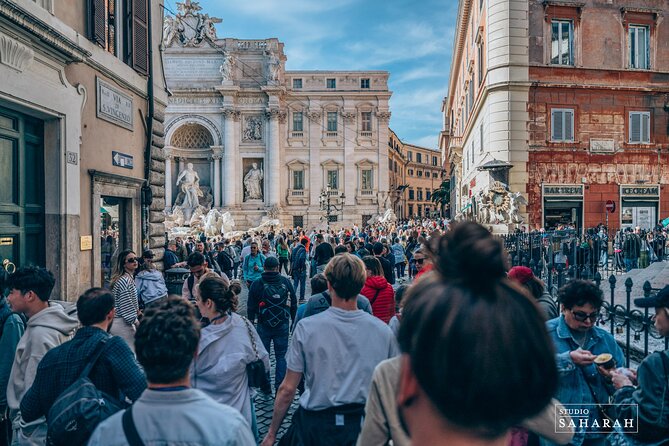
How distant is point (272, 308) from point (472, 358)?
16.0ft

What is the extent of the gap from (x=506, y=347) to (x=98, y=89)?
8.66 meters

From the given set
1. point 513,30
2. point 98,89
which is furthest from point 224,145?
point 98,89

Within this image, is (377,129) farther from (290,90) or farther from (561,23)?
(561,23)

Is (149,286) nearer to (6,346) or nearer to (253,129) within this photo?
(6,346)

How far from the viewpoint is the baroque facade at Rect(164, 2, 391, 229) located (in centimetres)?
4012

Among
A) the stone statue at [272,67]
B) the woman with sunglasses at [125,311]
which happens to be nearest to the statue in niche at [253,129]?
the stone statue at [272,67]

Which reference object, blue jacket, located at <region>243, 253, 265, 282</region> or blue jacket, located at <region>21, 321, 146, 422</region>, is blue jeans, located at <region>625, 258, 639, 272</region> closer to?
blue jacket, located at <region>243, 253, 265, 282</region>

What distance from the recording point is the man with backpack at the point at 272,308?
18.7ft

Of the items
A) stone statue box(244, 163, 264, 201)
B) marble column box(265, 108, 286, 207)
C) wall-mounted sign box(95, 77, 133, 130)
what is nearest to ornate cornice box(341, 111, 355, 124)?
marble column box(265, 108, 286, 207)

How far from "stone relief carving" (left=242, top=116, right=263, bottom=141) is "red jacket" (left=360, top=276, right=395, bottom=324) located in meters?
37.6

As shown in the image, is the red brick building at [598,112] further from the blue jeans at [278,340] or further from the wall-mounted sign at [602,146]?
the blue jeans at [278,340]

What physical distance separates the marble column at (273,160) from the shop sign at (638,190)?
88.6ft

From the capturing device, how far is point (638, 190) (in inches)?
757

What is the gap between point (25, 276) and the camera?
3.48 m
